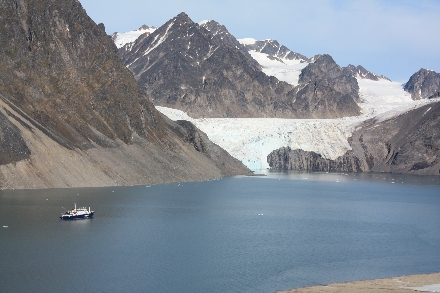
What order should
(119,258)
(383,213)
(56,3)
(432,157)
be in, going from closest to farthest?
(119,258) < (383,213) < (56,3) < (432,157)

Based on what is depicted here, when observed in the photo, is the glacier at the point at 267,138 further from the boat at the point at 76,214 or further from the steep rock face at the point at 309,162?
the boat at the point at 76,214

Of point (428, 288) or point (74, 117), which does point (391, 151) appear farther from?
point (428, 288)

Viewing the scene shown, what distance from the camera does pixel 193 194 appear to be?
8669cm

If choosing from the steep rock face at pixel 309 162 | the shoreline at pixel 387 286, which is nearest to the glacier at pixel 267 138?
the steep rock face at pixel 309 162

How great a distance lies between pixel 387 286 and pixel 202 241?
57.1ft

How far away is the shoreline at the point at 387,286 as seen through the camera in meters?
36.6

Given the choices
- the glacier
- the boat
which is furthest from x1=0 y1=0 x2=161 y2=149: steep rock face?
→ the glacier

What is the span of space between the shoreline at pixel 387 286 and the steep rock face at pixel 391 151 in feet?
388

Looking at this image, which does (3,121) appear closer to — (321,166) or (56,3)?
(56,3)

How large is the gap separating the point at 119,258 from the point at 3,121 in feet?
132

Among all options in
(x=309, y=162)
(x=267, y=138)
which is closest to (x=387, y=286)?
(x=267, y=138)

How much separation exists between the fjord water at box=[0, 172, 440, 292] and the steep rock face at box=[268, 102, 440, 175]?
71.9 meters

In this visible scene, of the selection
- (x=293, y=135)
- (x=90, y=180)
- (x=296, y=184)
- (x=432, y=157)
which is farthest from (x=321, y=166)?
(x=90, y=180)

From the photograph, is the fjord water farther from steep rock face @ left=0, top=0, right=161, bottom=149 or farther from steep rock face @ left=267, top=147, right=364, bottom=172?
steep rock face @ left=267, top=147, right=364, bottom=172
